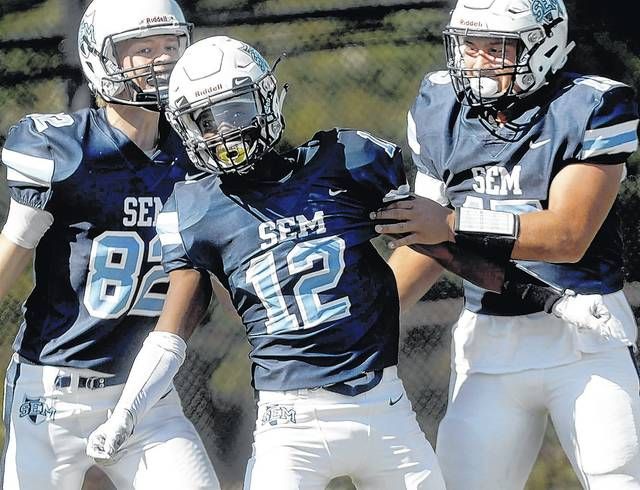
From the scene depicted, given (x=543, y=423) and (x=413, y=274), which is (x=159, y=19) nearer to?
(x=413, y=274)

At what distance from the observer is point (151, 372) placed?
293cm

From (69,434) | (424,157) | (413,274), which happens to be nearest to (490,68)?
(424,157)

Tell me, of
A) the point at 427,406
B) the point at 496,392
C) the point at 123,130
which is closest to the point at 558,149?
the point at 496,392

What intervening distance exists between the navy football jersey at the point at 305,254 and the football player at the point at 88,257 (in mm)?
254

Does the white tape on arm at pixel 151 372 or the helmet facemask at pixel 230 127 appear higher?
the helmet facemask at pixel 230 127

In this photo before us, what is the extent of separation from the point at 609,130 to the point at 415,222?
0.49 metres

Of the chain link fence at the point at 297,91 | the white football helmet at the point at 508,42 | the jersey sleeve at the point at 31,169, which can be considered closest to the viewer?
the white football helmet at the point at 508,42

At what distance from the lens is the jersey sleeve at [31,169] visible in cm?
318

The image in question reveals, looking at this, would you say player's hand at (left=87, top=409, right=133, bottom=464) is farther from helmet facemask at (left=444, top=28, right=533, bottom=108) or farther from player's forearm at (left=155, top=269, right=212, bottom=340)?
helmet facemask at (left=444, top=28, right=533, bottom=108)

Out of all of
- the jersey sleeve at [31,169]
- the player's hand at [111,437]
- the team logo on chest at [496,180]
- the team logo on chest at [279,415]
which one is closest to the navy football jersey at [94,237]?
the jersey sleeve at [31,169]

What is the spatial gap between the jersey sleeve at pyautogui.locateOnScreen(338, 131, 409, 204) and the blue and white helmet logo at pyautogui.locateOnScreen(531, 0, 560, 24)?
470 millimetres

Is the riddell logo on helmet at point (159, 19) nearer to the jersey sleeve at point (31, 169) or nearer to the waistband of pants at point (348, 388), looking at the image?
the jersey sleeve at point (31, 169)

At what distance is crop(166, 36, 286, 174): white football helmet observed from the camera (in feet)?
9.50

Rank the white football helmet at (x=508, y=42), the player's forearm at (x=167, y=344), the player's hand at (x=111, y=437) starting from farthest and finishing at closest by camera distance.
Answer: the white football helmet at (x=508, y=42) < the player's forearm at (x=167, y=344) < the player's hand at (x=111, y=437)
